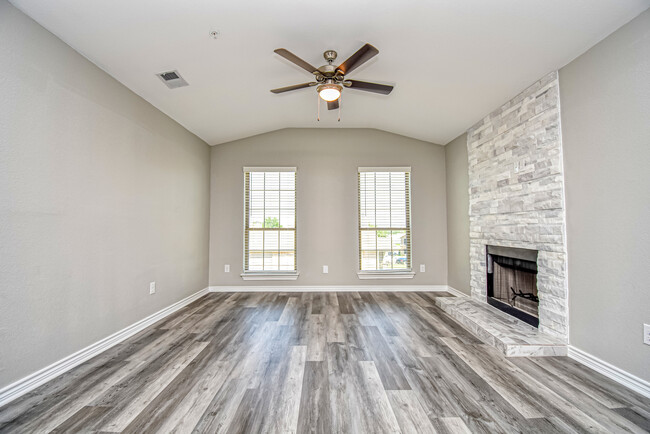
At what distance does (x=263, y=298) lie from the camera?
4.29m

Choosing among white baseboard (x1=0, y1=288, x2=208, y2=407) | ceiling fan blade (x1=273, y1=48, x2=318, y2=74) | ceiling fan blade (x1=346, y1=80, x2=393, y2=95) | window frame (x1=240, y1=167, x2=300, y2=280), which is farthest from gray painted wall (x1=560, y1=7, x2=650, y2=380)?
white baseboard (x1=0, y1=288, x2=208, y2=407)

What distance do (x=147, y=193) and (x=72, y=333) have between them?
151 cm

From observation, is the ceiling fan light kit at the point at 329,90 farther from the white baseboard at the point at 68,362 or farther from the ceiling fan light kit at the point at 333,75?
the white baseboard at the point at 68,362

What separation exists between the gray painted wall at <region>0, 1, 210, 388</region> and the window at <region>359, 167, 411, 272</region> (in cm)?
306

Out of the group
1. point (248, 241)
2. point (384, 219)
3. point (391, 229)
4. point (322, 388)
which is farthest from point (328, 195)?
point (322, 388)

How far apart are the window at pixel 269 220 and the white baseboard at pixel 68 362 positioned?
174 cm

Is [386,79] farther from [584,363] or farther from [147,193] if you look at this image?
[584,363]

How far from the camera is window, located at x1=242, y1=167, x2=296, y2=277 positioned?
479 centimetres

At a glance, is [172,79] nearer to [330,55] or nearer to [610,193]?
[330,55]

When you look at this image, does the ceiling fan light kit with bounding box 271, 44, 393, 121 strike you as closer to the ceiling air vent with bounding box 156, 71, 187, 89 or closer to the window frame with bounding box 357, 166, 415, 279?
the ceiling air vent with bounding box 156, 71, 187, 89

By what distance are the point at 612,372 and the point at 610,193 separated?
51.6 inches

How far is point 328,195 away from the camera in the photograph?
15.8 feet

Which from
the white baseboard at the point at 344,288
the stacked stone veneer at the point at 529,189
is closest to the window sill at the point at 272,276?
the white baseboard at the point at 344,288

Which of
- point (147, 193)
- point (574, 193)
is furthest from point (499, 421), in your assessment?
point (147, 193)
